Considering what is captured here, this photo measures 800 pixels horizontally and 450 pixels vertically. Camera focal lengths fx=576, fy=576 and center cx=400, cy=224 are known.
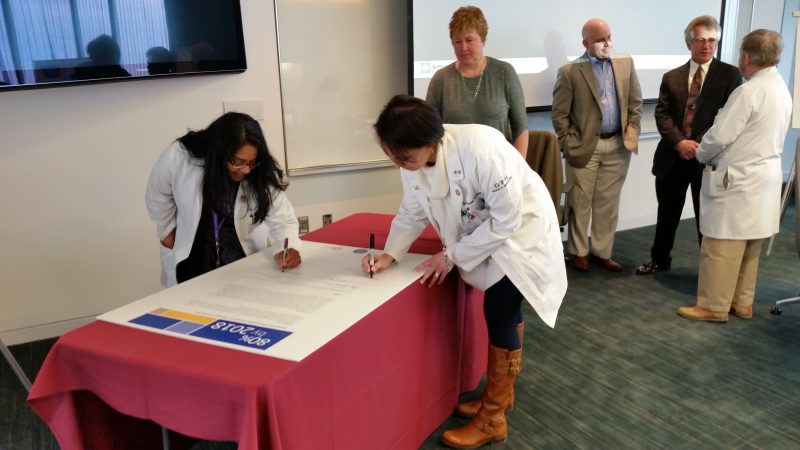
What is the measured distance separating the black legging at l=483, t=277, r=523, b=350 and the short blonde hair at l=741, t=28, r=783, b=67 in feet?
5.86

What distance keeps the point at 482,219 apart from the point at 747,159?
1718mm

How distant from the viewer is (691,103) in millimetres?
3324

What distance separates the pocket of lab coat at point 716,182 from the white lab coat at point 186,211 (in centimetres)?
208

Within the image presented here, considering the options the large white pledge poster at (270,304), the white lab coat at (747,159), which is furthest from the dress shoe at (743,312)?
the large white pledge poster at (270,304)

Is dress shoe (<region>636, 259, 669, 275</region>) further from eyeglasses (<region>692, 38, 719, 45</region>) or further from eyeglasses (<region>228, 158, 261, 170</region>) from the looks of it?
eyeglasses (<region>228, 158, 261, 170</region>)

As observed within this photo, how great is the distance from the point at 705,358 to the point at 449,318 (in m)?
1.39

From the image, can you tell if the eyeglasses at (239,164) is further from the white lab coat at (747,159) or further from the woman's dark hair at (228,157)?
the white lab coat at (747,159)

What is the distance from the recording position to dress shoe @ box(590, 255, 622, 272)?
368 cm

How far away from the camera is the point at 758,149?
2.68 meters

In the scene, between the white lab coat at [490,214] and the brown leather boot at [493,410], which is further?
the brown leather boot at [493,410]

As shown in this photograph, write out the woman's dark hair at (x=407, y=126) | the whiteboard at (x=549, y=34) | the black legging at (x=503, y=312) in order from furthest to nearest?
the whiteboard at (x=549, y=34) → the black legging at (x=503, y=312) → the woman's dark hair at (x=407, y=126)

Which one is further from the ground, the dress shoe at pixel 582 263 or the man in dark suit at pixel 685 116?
the man in dark suit at pixel 685 116

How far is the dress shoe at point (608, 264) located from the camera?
3682mm

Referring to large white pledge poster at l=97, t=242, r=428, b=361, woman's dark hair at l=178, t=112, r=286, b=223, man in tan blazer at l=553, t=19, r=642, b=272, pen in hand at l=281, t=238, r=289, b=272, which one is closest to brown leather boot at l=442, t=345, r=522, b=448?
large white pledge poster at l=97, t=242, r=428, b=361
